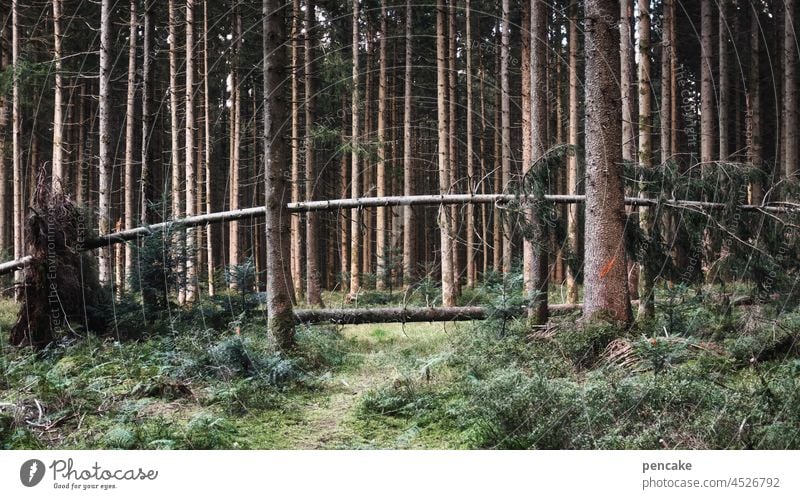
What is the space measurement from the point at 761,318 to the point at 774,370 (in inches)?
50.7

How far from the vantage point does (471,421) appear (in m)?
4.53

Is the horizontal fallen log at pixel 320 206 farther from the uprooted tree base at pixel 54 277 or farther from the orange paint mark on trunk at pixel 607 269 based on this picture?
the orange paint mark on trunk at pixel 607 269

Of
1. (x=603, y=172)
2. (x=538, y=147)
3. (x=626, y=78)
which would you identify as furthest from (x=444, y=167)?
(x=603, y=172)

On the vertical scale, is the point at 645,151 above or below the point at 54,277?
above

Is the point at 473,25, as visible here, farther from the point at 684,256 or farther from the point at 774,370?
the point at 774,370

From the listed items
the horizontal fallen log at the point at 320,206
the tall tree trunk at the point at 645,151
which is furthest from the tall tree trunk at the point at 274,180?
the tall tree trunk at the point at 645,151

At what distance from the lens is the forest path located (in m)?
4.57

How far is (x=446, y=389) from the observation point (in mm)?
5562

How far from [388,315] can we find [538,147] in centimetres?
376

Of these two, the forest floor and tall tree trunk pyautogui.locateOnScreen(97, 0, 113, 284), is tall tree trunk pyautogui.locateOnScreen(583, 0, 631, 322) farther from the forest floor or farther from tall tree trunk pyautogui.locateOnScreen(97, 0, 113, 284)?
tall tree trunk pyautogui.locateOnScreen(97, 0, 113, 284)

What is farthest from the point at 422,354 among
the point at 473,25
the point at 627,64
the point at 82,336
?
the point at 473,25
